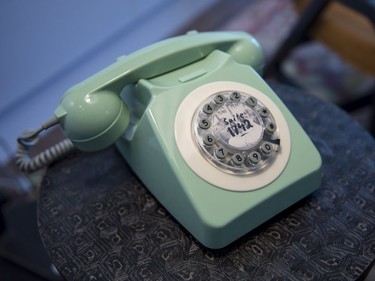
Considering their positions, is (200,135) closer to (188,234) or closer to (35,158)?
(188,234)

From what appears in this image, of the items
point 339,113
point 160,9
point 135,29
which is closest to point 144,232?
point 339,113

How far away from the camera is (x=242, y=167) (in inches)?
20.2

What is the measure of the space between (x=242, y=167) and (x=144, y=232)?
0.60 feet

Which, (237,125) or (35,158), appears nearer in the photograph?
(237,125)

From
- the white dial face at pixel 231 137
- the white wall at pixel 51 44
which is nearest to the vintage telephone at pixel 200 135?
the white dial face at pixel 231 137

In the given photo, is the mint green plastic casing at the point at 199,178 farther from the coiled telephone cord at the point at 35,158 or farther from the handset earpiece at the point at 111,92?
the coiled telephone cord at the point at 35,158

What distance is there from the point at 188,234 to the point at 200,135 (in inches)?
6.0

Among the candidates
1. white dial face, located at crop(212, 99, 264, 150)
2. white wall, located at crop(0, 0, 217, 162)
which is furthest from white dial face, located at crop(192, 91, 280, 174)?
white wall, located at crop(0, 0, 217, 162)

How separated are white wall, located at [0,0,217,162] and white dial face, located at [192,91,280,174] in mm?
737

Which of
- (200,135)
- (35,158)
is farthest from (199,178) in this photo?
(35,158)

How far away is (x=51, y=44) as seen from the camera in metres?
1.15

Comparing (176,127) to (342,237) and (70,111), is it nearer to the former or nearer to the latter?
(70,111)

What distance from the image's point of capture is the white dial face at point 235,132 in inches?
20.2

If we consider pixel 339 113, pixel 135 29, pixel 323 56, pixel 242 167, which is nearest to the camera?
pixel 242 167
